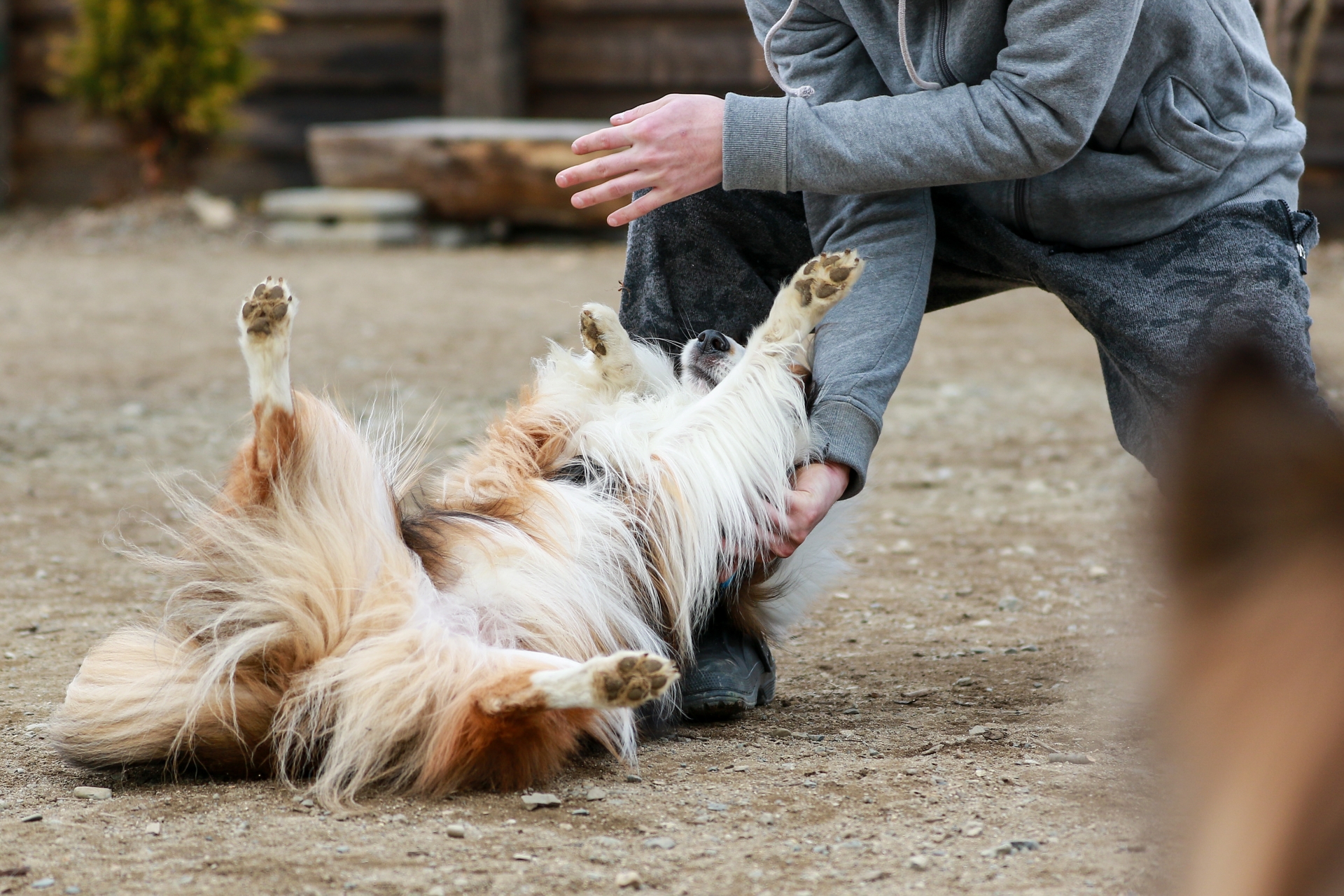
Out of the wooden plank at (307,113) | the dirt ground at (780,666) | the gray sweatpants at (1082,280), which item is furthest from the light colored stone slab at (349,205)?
the gray sweatpants at (1082,280)

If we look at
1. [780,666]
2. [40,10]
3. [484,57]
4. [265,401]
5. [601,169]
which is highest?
[40,10]

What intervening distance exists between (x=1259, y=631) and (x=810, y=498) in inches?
48.0

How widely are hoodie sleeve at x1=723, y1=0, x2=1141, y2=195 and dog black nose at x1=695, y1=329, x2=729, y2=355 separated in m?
0.41

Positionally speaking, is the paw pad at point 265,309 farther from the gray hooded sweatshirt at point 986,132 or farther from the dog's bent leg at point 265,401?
the gray hooded sweatshirt at point 986,132

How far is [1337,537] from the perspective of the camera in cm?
107

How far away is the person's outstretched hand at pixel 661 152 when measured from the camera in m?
2.20

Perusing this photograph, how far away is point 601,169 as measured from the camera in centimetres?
218

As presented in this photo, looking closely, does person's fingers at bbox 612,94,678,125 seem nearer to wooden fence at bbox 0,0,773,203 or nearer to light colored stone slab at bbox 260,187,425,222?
light colored stone slab at bbox 260,187,425,222

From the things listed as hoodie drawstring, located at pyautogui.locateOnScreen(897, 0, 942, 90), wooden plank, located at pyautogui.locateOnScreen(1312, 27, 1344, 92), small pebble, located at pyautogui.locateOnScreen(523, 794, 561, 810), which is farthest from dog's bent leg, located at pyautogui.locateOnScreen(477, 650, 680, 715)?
wooden plank, located at pyautogui.locateOnScreen(1312, 27, 1344, 92)

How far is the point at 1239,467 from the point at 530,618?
126cm

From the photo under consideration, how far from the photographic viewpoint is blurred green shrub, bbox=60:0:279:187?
9047 millimetres

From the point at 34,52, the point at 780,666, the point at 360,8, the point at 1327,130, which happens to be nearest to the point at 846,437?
the point at 780,666

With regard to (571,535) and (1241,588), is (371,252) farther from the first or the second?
(1241,588)

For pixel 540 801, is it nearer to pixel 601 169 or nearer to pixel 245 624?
pixel 245 624
